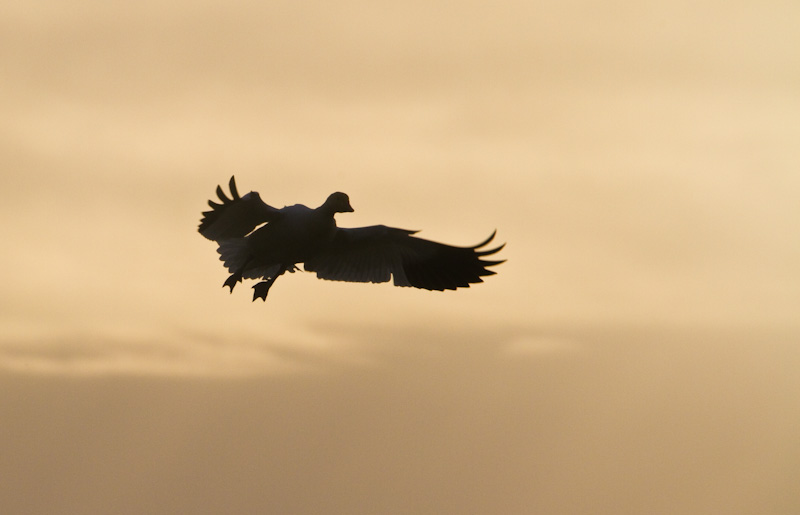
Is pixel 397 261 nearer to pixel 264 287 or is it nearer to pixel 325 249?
pixel 325 249

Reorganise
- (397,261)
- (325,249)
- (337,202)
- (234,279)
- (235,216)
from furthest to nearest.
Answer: (397,261) < (325,249) < (234,279) < (337,202) < (235,216)

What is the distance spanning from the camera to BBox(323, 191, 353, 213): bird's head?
14477 mm

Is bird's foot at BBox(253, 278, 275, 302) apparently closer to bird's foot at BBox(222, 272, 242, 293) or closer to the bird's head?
bird's foot at BBox(222, 272, 242, 293)

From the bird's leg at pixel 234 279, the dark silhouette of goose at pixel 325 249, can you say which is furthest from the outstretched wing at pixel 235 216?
the bird's leg at pixel 234 279

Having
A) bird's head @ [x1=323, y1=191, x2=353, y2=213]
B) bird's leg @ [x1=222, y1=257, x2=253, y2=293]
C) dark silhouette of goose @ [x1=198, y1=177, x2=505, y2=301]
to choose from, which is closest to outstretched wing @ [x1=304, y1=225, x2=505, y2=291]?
dark silhouette of goose @ [x1=198, y1=177, x2=505, y2=301]

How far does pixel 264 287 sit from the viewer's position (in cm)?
1517

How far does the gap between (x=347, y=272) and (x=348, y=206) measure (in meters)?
1.54

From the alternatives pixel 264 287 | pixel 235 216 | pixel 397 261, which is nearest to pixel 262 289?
pixel 264 287

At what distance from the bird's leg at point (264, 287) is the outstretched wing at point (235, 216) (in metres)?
0.90

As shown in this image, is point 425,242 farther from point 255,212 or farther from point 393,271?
point 255,212

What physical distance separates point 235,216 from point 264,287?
4.98ft

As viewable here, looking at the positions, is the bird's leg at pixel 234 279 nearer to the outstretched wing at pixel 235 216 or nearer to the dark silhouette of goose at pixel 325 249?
the dark silhouette of goose at pixel 325 249

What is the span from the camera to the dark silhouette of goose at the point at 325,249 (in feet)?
46.7

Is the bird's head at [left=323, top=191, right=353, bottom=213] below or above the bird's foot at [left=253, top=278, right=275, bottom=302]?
above
